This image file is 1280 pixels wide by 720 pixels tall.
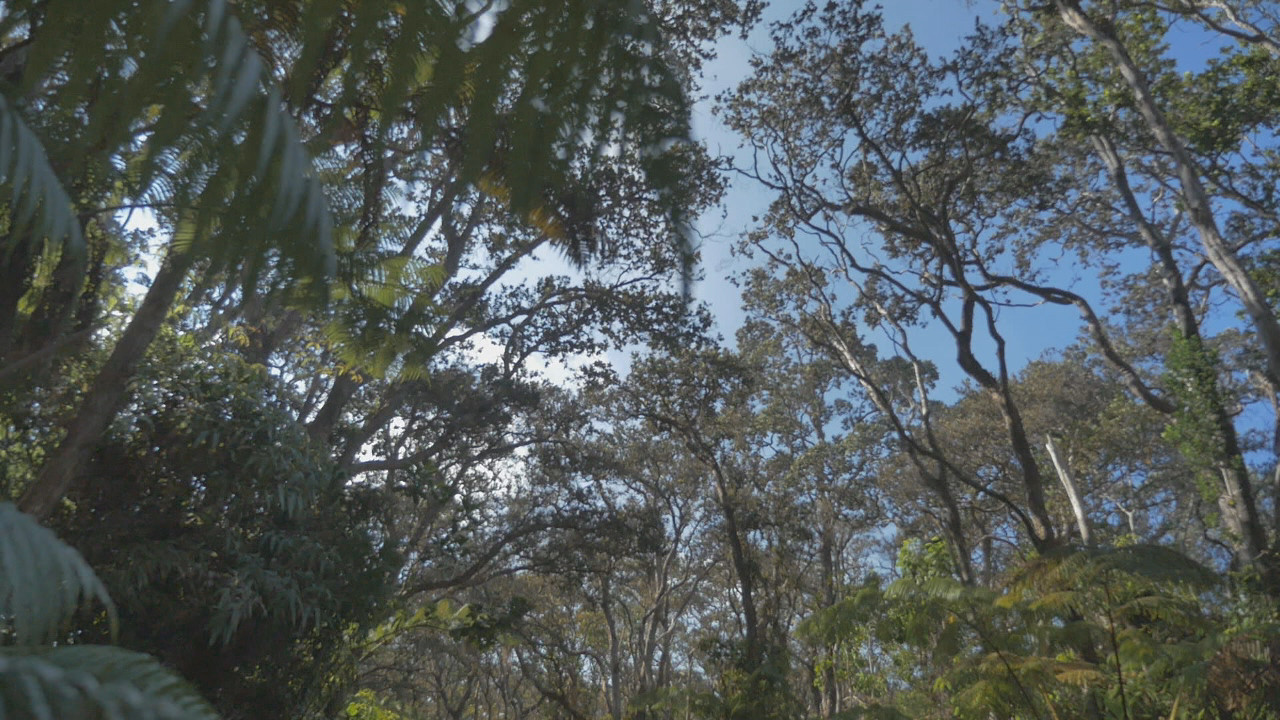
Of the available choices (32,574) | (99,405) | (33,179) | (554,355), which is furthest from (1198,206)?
(32,574)

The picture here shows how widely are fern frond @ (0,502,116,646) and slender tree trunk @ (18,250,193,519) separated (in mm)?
3171

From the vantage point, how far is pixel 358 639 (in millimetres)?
5047

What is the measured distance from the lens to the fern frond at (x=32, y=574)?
2.02 ft

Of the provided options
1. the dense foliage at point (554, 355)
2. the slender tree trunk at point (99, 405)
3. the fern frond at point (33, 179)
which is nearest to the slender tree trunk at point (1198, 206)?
the dense foliage at point (554, 355)

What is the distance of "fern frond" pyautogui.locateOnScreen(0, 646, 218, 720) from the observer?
48 centimetres

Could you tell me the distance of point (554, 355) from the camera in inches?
438

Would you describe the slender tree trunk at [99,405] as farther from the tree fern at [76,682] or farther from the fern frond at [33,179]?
the tree fern at [76,682]

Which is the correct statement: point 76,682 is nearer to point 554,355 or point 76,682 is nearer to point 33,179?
point 33,179

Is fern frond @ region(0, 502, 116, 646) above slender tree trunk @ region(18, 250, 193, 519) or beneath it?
beneath

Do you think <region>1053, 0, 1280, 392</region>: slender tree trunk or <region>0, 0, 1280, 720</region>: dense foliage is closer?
<region>0, 0, 1280, 720</region>: dense foliage

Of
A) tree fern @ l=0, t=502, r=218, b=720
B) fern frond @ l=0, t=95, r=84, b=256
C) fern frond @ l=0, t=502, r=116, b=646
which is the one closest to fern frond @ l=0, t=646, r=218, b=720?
tree fern @ l=0, t=502, r=218, b=720

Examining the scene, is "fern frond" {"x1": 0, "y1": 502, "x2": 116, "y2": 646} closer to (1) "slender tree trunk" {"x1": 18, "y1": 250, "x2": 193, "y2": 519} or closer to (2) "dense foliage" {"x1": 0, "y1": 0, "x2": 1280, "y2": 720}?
(2) "dense foliage" {"x1": 0, "y1": 0, "x2": 1280, "y2": 720}

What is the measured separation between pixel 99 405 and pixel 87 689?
3888 mm

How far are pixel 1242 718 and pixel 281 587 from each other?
4920 millimetres
